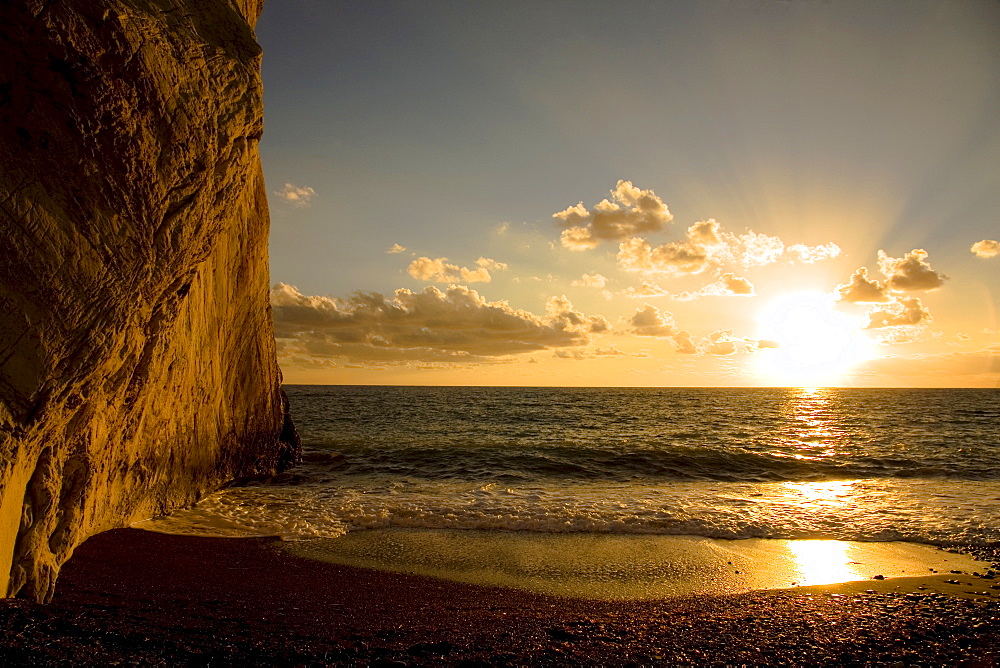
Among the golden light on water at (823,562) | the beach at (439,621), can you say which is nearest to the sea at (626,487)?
the golden light on water at (823,562)

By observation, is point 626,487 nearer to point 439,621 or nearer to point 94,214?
point 439,621

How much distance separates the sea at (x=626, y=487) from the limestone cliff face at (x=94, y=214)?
355 cm

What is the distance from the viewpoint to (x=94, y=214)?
4492 mm

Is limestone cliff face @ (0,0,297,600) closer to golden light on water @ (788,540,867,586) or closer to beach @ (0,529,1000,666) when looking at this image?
beach @ (0,529,1000,666)

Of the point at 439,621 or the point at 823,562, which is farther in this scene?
the point at 823,562

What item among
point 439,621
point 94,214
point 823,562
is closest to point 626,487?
point 823,562

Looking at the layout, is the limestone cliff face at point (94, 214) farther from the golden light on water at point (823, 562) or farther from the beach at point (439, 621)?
the golden light on water at point (823, 562)

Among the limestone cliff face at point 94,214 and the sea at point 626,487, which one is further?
the sea at point 626,487

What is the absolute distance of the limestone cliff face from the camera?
4109mm

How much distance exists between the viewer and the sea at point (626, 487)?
8.88 m

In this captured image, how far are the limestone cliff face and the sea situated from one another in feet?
11.6

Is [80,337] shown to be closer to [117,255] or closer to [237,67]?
[117,255]

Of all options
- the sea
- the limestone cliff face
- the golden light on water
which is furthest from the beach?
the sea

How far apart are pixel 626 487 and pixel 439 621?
8899mm
